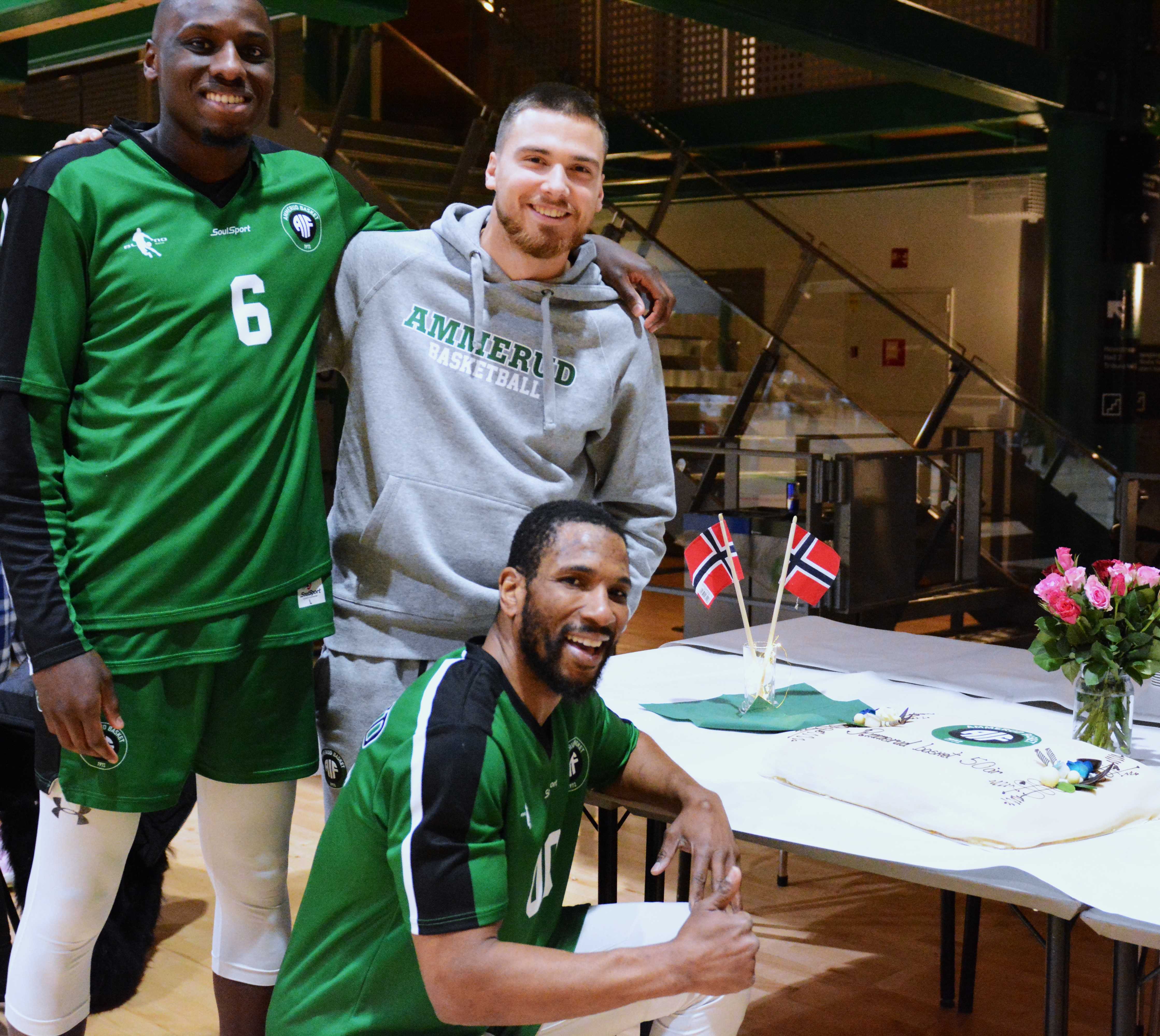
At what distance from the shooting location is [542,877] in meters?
1.75

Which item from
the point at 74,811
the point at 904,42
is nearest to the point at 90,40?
the point at 904,42

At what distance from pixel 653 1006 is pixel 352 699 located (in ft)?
1.98

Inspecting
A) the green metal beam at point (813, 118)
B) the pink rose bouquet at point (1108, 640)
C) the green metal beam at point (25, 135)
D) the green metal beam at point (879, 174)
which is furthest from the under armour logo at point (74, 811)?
the green metal beam at point (25, 135)

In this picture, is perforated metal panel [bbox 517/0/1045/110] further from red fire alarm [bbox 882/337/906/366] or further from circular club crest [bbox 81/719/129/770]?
circular club crest [bbox 81/719/129/770]

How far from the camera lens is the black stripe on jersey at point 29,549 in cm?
166

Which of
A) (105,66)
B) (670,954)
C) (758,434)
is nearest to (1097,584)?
(670,954)

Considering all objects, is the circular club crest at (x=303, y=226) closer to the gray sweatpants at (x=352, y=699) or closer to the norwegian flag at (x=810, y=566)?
the gray sweatpants at (x=352, y=699)

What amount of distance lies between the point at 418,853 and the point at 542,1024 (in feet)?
1.18

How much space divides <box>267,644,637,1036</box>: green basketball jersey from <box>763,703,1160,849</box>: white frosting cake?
49cm

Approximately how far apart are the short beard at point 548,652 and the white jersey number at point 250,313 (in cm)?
52

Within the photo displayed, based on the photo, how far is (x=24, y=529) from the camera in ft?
5.49

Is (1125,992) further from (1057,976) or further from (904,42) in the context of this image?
(904,42)

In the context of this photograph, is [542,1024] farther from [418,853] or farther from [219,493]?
[219,493]

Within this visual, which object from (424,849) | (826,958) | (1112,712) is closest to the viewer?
(424,849)
